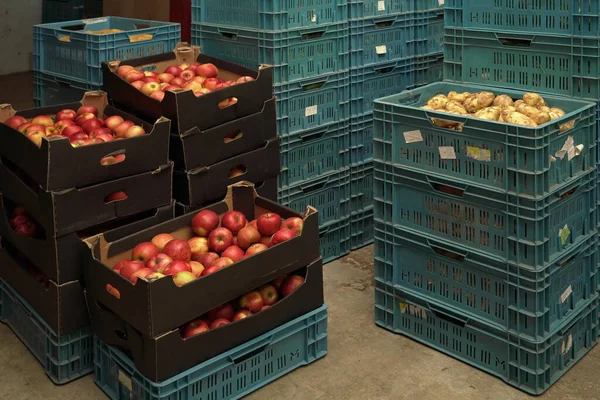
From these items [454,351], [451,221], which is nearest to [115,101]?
[451,221]

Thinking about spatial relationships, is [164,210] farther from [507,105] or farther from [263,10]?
[507,105]

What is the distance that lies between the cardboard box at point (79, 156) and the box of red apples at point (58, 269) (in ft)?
0.79

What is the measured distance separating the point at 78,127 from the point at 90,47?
747 millimetres

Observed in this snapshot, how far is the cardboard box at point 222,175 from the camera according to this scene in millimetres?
3580

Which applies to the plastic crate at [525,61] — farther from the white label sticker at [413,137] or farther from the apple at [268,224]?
the apple at [268,224]

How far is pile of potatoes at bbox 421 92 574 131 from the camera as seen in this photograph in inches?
127

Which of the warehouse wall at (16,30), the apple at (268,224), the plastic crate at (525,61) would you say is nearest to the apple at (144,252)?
the apple at (268,224)

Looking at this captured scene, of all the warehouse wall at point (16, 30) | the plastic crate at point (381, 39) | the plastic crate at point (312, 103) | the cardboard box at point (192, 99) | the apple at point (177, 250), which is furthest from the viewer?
the warehouse wall at point (16, 30)

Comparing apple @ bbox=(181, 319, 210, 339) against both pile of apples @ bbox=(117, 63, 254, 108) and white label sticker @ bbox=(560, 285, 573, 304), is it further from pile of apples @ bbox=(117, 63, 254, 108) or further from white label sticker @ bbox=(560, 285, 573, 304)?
white label sticker @ bbox=(560, 285, 573, 304)

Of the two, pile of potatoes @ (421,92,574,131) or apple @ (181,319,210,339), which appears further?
pile of potatoes @ (421,92,574,131)

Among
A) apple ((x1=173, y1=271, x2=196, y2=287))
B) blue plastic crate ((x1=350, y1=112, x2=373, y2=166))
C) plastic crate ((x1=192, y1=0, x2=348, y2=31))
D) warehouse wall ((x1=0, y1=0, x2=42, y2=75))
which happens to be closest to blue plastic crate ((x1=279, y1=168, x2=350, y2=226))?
blue plastic crate ((x1=350, y1=112, x2=373, y2=166))

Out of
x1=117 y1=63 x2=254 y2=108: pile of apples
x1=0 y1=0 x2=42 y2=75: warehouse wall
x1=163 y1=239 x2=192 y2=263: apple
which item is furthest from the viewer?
x1=0 y1=0 x2=42 y2=75: warehouse wall

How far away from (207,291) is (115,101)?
1395mm

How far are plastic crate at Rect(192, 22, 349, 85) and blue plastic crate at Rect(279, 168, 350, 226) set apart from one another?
2.06 ft
